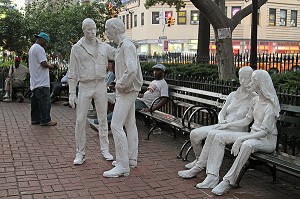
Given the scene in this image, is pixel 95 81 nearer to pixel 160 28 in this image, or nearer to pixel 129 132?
pixel 129 132

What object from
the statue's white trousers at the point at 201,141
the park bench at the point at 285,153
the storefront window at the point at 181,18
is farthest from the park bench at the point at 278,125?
the storefront window at the point at 181,18

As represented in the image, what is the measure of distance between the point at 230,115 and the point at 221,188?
45.5 inches

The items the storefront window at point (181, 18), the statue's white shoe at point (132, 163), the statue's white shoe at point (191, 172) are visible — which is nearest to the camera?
the statue's white shoe at point (191, 172)

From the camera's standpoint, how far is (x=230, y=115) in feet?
19.1

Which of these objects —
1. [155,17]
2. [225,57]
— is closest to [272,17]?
[155,17]

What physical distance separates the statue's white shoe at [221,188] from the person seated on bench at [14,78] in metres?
11.2

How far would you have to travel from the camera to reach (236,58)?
13594mm

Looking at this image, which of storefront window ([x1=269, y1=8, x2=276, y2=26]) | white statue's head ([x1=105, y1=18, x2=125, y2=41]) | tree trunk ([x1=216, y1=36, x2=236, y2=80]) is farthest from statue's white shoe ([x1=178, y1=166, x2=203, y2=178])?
storefront window ([x1=269, y1=8, x2=276, y2=26])

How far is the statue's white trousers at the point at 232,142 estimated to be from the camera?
5.04m

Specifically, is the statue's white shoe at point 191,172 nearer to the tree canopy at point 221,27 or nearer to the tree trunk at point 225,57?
the tree canopy at point 221,27

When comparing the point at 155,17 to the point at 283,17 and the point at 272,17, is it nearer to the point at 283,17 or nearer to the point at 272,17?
the point at 272,17

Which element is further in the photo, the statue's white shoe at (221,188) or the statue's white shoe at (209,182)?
the statue's white shoe at (209,182)

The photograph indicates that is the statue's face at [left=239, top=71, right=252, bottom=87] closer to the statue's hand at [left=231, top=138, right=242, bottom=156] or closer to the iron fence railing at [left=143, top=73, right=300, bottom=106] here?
the iron fence railing at [left=143, top=73, right=300, bottom=106]

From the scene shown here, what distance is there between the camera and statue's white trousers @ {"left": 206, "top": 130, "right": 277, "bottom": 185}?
504 cm
